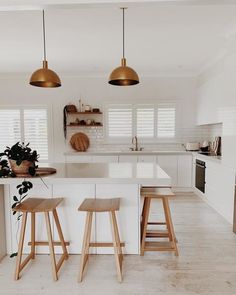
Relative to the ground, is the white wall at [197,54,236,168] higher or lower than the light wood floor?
higher

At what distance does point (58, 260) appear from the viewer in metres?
2.38

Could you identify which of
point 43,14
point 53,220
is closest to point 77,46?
point 43,14

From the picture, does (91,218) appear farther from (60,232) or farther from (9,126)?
(9,126)

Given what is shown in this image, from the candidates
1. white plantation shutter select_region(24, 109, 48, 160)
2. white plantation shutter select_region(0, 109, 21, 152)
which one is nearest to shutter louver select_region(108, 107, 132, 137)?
white plantation shutter select_region(24, 109, 48, 160)

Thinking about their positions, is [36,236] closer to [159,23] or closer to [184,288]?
[184,288]

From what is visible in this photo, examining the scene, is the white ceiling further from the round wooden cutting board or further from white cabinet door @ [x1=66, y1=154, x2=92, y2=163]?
white cabinet door @ [x1=66, y1=154, x2=92, y2=163]

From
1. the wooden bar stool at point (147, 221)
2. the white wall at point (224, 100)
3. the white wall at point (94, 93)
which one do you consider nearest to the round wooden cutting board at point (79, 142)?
the white wall at point (94, 93)

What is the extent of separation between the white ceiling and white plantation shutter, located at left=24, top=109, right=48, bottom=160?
103cm

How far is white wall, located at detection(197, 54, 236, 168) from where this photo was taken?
3.15 m

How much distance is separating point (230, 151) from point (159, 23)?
192 cm

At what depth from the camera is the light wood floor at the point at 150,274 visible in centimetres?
196

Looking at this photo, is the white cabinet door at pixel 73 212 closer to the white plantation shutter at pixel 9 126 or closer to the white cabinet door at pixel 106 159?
the white cabinet door at pixel 106 159

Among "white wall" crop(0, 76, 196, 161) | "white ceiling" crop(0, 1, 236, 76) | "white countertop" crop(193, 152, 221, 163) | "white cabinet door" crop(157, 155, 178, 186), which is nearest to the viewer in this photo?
"white ceiling" crop(0, 1, 236, 76)

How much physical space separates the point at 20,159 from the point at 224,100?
3.00 metres
